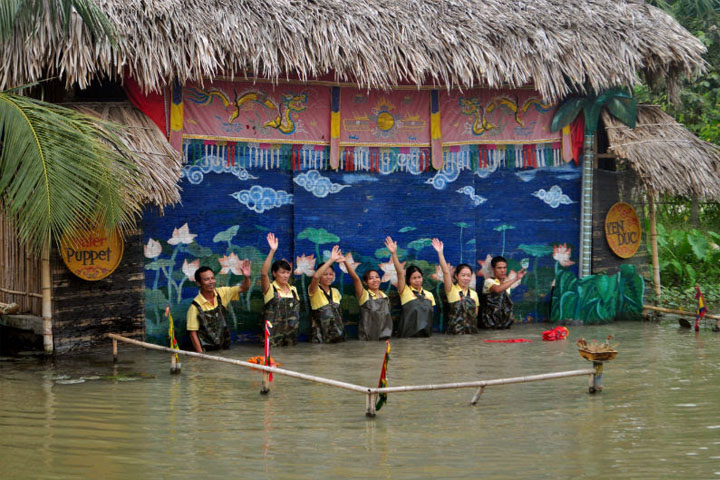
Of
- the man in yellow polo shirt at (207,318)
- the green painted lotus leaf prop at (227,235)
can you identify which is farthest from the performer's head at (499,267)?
the man in yellow polo shirt at (207,318)

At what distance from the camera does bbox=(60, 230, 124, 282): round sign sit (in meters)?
9.43

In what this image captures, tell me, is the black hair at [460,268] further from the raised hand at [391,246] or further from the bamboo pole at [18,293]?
the bamboo pole at [18,293]

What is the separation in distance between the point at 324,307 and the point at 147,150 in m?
2.47

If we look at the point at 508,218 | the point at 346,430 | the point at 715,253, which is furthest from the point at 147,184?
the point at 715,253

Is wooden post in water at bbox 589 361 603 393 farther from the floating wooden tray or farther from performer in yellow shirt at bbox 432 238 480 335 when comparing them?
performer in yellow shirt at bbox 432 238 480 335

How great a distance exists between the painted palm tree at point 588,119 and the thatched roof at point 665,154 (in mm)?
125

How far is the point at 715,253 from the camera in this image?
48.6 ft

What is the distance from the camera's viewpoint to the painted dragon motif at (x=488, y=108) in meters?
11.4

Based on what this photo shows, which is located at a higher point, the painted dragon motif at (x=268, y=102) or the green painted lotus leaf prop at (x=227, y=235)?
the painted dragon motif at (x=268, y=102)

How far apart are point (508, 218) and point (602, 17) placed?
2.56 m

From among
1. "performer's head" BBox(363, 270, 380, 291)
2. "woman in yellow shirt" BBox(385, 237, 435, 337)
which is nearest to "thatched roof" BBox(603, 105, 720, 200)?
"woman in yellow shirt" BBox(385, 237, 435, 337)

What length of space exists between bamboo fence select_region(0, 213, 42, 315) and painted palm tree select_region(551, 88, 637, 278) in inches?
234

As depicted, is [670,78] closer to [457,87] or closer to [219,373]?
[457,87]

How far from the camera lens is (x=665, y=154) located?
11.8 metres
